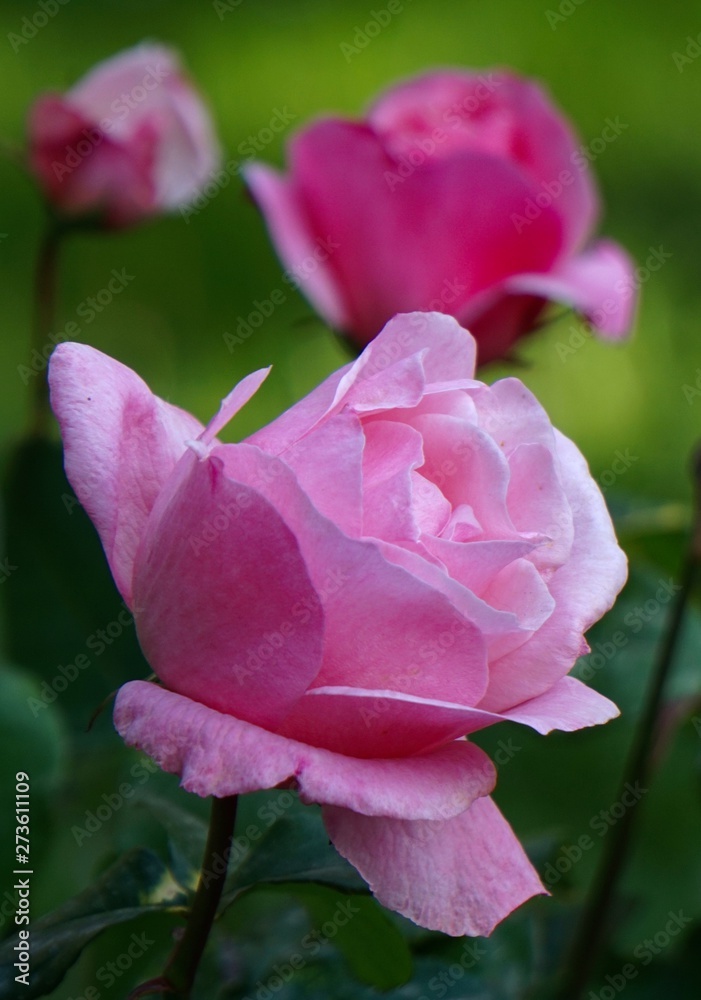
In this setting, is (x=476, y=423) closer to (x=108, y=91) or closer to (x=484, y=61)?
(x=108, y=91)

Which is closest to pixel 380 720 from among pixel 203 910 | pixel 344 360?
pixel 203 910

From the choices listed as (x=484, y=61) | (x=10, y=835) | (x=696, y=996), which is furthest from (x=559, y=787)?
(x=484, y=61)

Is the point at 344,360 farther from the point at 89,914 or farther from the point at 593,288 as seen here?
the point at 89,914

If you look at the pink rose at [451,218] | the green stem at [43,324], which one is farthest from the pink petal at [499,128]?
the green stem at [43,324]

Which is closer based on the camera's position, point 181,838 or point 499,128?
point 181,838

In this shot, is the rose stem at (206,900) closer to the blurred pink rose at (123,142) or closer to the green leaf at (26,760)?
the green leaf at (26,760)

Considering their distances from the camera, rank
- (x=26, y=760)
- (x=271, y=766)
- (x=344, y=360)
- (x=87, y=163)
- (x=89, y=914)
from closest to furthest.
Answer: (x=271, y=766), (x=89, y=914), (x=26, y=760), (x=87, y=163), (x=344, y=360)
